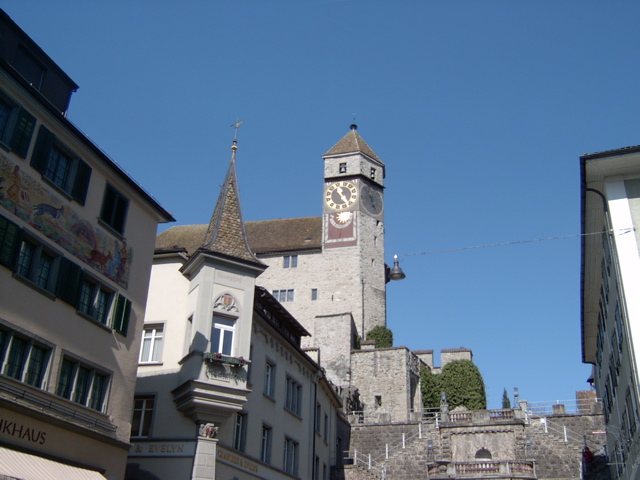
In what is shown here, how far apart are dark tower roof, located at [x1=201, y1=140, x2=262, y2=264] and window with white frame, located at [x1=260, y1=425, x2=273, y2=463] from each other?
6710 mm

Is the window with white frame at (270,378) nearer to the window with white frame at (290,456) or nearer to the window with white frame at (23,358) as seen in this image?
the window with white frame at (290,456)

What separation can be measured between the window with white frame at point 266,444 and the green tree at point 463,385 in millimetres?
30948

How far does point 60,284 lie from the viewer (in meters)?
17.5

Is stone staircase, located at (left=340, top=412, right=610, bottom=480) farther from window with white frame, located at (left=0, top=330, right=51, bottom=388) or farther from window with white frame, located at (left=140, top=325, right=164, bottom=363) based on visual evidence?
window with white frame, located at (left=0, top=330, right=51, bottom=388)

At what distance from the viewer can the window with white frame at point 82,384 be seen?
1744 centimetres

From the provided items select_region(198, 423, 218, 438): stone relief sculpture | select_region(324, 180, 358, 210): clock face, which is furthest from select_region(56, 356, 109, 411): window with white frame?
select_region(324, 180, 358, 210): clock face

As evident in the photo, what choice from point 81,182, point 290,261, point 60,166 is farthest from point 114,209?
point 290,261

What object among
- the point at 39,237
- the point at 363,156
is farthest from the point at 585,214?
the point at 363,156

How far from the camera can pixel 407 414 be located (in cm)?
5472

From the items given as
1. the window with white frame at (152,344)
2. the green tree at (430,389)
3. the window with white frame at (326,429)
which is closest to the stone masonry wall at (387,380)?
the green tree at (430,389)

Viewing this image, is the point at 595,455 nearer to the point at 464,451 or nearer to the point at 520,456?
the point at 520,456

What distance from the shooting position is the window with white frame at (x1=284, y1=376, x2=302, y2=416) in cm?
2975

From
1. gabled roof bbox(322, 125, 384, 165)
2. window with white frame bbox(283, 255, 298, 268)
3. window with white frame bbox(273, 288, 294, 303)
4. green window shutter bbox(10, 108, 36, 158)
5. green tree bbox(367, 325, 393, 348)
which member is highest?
gabled roof bbox(322, 125, 384, 165)

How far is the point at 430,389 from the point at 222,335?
3813cm
